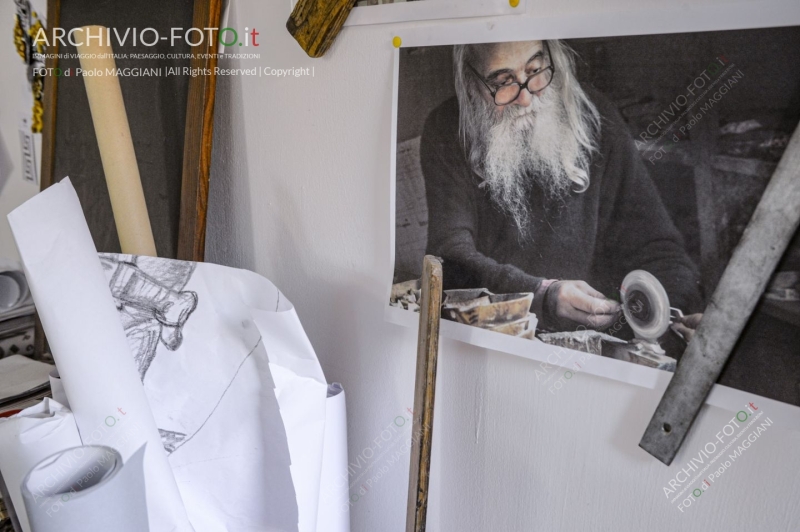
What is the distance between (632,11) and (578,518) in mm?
478

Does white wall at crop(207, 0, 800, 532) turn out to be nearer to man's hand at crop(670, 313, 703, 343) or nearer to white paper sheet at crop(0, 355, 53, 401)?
man's hand at crop(670, 313, 703, 343)

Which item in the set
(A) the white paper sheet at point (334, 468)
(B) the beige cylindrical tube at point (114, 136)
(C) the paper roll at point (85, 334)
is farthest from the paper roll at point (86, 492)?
(B) the beige cylindrical tube at point (114, 136)

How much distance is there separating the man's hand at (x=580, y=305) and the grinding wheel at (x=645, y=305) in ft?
0.04

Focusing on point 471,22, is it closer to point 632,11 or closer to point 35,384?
point 632,11

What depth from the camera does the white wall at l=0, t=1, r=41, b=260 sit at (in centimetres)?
109

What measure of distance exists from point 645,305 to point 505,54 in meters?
0.26

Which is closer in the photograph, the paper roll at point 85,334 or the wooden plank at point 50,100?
the paper roll at point 85,334

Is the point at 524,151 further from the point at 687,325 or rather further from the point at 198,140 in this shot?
the point at 198,140

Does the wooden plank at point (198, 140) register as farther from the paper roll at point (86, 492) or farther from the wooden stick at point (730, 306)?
the wooden stick at point (730, 306)

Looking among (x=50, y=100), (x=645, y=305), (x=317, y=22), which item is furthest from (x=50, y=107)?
(x=645, y=305)

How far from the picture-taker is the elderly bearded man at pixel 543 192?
1.55ft

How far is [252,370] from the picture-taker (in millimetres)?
576

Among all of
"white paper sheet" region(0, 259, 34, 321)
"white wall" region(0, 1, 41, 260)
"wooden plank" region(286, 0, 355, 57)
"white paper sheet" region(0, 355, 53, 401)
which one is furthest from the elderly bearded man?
"white wall" region(0, 1, 41, 260)

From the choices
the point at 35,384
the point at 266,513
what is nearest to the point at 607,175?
the point at 266,513
